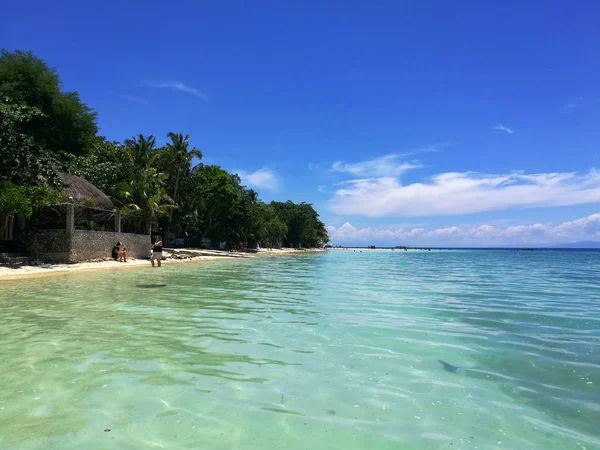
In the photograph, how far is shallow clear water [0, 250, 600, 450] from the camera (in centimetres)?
325

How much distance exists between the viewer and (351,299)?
1162cm

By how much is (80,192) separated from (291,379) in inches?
938

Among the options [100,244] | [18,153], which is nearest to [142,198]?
[100,244]

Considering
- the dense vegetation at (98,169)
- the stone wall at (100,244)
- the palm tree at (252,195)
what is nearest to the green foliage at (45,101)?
the dense vegetation at (98,169)

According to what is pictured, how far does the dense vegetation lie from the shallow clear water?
1209 cm

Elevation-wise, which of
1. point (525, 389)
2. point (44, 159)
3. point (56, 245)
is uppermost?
point (44, 159)

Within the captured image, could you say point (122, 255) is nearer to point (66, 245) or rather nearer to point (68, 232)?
point (66, 245)

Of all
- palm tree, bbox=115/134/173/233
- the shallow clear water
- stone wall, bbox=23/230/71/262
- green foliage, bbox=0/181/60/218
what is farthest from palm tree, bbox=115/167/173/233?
the shallow clear water

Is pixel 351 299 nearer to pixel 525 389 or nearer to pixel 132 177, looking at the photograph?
pixel 525 389

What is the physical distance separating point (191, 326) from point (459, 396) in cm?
475

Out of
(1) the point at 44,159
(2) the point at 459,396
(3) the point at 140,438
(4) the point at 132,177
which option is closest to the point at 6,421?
(3) the point at 140,438

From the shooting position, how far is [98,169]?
32.1 metres

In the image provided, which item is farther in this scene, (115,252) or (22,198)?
(115,252)

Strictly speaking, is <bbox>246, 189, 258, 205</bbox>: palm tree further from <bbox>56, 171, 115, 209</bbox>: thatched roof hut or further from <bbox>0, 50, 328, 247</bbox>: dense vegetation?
<bbox>56, 171, 115, 209</bbox>: thatched roof hut
